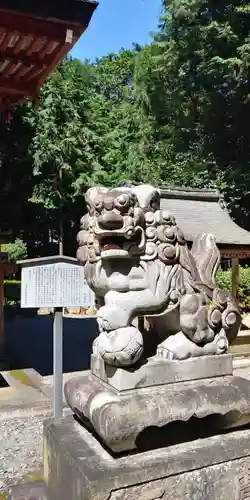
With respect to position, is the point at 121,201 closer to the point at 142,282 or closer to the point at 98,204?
the point at 98,204

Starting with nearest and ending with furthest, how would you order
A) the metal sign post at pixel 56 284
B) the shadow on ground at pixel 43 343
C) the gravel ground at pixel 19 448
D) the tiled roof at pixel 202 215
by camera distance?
the gravel ground at pixel 19 448, the metal sign post at pixel 56 284, the shadow on ground at pixel 43 343, the tiled roof at pixel 202 215

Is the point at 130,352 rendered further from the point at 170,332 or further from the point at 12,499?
the point at 12,499

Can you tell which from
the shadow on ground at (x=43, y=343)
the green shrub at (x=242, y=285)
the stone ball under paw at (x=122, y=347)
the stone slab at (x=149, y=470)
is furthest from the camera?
the green shrub at (x=242, y=285)

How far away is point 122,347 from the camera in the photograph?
6.93ft

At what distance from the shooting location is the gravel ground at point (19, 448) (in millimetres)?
3242

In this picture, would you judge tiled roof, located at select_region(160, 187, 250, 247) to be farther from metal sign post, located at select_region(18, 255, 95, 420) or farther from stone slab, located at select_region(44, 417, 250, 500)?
stone slab, located at select_region(44, 417, 250, 500)

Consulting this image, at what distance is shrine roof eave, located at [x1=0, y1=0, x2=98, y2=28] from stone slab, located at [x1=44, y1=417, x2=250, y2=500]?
3394 mm

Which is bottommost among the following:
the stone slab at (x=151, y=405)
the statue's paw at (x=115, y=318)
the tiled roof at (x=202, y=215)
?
the stone slab at (x=151, y=405)

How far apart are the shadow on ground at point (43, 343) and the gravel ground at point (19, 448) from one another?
185cm

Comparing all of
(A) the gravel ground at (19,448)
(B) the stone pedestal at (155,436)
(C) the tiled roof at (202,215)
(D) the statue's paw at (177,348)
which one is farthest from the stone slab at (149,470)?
(C) the tiled roof at (202,215)

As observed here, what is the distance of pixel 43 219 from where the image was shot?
1630cm

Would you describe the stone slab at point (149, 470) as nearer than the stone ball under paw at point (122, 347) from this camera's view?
Yes

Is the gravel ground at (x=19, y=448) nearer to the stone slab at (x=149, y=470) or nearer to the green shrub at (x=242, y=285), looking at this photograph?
the stone slab at (x=149, y=470)

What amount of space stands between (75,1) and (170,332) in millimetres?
3150
